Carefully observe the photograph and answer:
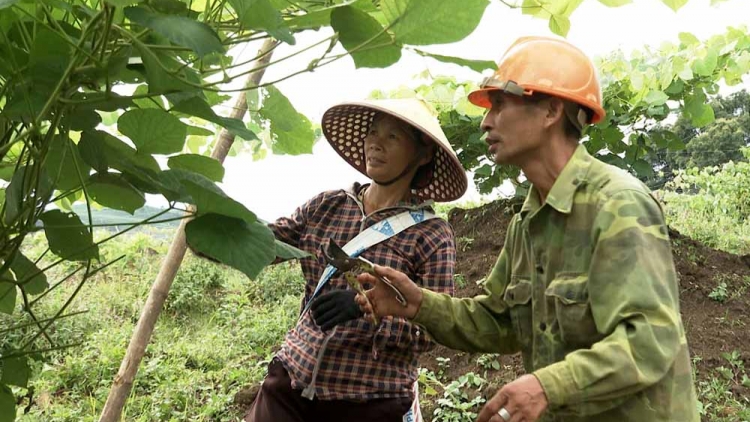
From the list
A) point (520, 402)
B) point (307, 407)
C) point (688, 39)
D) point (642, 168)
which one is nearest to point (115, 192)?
point (520, 402)

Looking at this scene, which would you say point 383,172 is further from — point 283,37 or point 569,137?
point 283,37

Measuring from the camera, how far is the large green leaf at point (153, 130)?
752 millimetres

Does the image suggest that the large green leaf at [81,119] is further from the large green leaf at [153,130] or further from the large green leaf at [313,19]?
the large green leaf at [313,19]

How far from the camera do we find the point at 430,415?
316cm

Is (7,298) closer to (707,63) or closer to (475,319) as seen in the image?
(475,319)

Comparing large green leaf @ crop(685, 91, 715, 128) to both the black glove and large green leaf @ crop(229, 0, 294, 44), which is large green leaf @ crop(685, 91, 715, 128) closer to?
the black glove

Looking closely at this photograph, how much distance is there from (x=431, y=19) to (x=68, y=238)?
51cm

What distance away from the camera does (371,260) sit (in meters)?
1.84

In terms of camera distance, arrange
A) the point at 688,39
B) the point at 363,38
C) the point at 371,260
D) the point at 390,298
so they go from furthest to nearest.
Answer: the point at 688,39
the point at 371,260
the point at 390,298
the point at 363,38

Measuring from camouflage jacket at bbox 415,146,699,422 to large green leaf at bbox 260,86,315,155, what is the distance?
20.4 inches

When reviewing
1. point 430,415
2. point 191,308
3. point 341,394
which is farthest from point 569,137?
point 191,308

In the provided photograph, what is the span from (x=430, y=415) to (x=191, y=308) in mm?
2205

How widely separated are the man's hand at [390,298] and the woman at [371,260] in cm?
13

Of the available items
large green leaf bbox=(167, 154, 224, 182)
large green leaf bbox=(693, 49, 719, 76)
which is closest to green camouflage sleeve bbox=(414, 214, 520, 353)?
large green leaf bbox=(167, 154, 224, 182)
